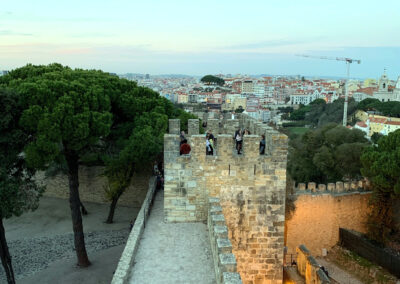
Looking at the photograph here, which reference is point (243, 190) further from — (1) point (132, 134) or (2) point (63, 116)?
(1) point (132, 134)

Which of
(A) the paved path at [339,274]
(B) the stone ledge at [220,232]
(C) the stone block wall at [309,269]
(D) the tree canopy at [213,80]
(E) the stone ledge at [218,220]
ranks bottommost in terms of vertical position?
(A) the paved path at [339,274]

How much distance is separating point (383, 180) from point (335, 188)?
6.83 ft

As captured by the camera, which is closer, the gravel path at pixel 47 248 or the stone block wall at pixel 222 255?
the stone block wall at pixel 222 255

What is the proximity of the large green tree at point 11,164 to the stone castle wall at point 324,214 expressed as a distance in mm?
9741

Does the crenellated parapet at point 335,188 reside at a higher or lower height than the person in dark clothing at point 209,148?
lower

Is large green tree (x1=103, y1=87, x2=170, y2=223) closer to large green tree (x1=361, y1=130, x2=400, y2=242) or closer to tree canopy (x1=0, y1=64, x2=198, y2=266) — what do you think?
tree canopy (x1=0, y1=64, x2=198, y2=266)

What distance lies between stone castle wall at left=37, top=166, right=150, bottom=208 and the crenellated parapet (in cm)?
741

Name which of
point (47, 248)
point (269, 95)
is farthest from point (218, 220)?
point (269, 95)

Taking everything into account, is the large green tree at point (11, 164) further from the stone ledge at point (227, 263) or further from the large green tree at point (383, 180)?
the large green tree at point (383, 180)

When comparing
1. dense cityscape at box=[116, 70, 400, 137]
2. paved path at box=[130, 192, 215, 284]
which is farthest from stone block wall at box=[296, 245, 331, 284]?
dense cityscape at box=[116, 70, 400, 137]

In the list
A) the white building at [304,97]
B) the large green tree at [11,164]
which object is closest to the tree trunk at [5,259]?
the large green tree at [11,164]

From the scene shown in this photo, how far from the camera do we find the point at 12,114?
10164 millimetres

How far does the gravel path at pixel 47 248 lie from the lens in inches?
Result: 508

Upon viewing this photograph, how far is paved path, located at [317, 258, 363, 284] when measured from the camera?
1280 cm
